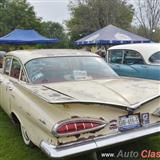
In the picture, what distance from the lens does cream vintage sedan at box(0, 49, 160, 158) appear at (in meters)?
2.95

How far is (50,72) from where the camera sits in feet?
14.1

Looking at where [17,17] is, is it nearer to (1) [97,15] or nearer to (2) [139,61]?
(1) [97,15]

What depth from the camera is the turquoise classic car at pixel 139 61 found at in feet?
23.0

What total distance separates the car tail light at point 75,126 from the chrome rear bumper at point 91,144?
12 cm

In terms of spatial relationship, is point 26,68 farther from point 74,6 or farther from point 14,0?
point 14,0

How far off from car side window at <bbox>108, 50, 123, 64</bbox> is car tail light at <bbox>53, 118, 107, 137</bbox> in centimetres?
558

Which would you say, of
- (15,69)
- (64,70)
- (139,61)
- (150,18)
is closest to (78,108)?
(64,70)

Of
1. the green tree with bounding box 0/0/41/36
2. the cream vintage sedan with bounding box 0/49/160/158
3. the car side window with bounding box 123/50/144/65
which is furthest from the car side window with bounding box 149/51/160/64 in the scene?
the green tree with bounding box 0/0/41/36

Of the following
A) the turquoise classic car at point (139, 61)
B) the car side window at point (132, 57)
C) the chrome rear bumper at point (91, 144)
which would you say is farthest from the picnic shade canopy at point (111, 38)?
the chrome rear bumper at point (91, 144)

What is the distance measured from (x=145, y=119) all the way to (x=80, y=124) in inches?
33.9

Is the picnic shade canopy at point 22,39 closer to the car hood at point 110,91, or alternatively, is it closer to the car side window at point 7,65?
the car side window at point 7,65

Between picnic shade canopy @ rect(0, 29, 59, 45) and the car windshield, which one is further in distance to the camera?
picnic shade canopy @ rect(0, 29, 59, 45)

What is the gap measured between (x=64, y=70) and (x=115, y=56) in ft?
15.1

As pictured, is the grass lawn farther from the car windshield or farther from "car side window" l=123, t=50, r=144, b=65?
"car side window" l=123, t=50, r=144, b=65
